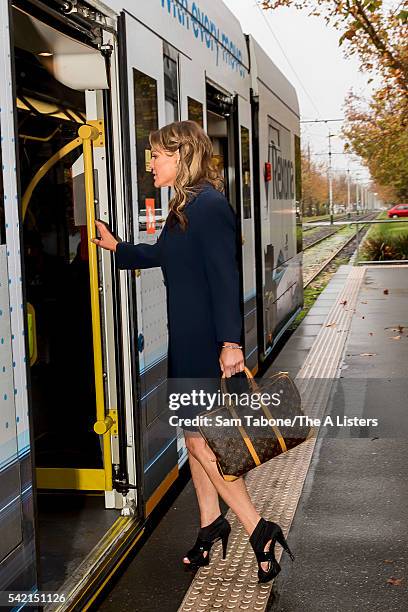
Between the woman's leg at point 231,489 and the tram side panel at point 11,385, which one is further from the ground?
the tram side panel at point 11,385

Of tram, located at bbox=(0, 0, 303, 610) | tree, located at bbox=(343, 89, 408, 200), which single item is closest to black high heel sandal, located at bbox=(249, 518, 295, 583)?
tram, located at bbox=(0, 0, 303, 610)

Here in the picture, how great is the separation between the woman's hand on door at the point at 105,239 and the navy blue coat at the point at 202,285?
35 cm

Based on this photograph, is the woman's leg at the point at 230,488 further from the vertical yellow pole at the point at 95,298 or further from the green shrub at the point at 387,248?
the green shrub at the point at 387,248

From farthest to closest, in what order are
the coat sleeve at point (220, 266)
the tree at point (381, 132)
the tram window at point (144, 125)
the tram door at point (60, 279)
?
1. the tree at point (381, 132)
2. the tram door at point (60, 279)
3. the tram window at point (144, 125)
4. the coat sleeve at point (220, 266)

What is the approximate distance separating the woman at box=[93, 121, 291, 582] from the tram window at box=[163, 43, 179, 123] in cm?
106

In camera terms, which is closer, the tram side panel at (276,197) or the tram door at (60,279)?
the tram door at (60,279)

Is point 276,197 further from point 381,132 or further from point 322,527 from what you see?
point 381,132

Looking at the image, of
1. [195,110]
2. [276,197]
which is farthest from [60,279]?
[276,197]

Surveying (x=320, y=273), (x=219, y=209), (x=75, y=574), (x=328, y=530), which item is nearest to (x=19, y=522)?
(x=75, y=574)

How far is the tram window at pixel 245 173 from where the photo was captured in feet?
23.7

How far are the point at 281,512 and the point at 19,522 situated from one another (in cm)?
221

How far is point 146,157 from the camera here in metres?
4.40

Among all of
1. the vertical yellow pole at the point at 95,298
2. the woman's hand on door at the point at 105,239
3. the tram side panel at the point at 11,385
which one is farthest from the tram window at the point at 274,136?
the tram side panel at the point at 11,385

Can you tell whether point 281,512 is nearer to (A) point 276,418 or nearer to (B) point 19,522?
(A) point 276,418
